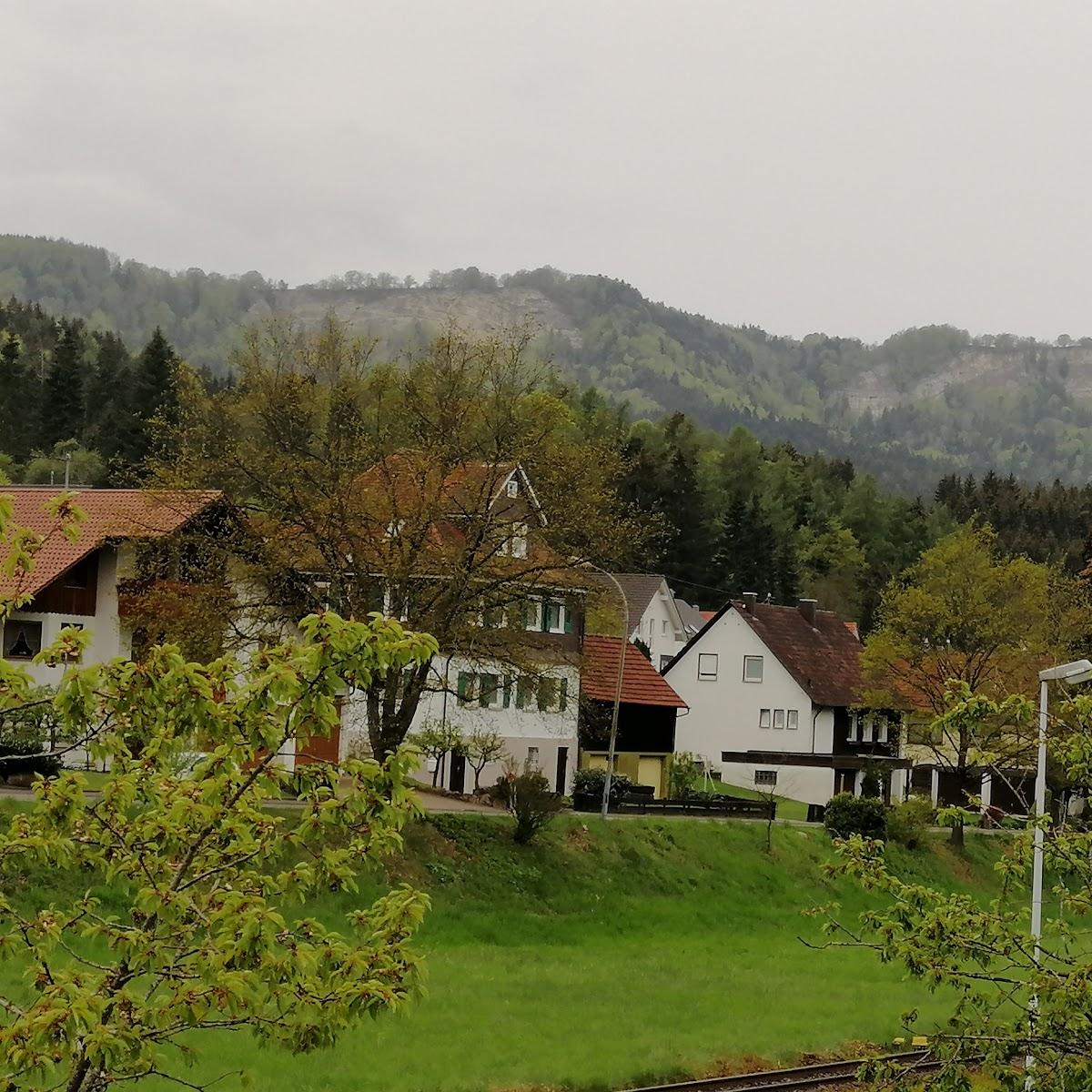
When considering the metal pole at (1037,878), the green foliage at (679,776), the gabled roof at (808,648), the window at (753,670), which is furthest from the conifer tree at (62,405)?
the metal pole at (1037,878)

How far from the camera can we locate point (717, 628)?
7712 centimetres

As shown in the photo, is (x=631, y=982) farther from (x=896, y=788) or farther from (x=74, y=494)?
(x=896, y=788)

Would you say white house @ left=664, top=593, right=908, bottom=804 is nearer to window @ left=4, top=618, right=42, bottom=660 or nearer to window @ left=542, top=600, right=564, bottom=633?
window @ left=542, top=600, right=564, bottom=633

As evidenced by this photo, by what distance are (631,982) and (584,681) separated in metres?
26.4

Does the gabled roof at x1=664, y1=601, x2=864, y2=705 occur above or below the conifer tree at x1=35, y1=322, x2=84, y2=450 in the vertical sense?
below

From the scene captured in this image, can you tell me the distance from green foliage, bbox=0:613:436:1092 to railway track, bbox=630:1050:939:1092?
13363mm

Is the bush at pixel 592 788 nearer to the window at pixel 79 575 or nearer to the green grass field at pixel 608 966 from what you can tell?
the green grass field at pixel 608 966

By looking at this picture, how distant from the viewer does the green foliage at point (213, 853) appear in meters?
8.40

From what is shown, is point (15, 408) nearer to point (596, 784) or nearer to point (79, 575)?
point (79, 575)

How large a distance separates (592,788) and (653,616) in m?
46.7

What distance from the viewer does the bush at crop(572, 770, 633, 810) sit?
46.7m

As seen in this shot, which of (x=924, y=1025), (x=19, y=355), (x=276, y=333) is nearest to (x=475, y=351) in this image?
(x=276, y=333)

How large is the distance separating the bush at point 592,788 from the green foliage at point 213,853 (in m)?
37.3

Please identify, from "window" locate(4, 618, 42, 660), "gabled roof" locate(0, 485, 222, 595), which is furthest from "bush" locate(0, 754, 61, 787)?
"window" locate(4, 618, 42, 660)
